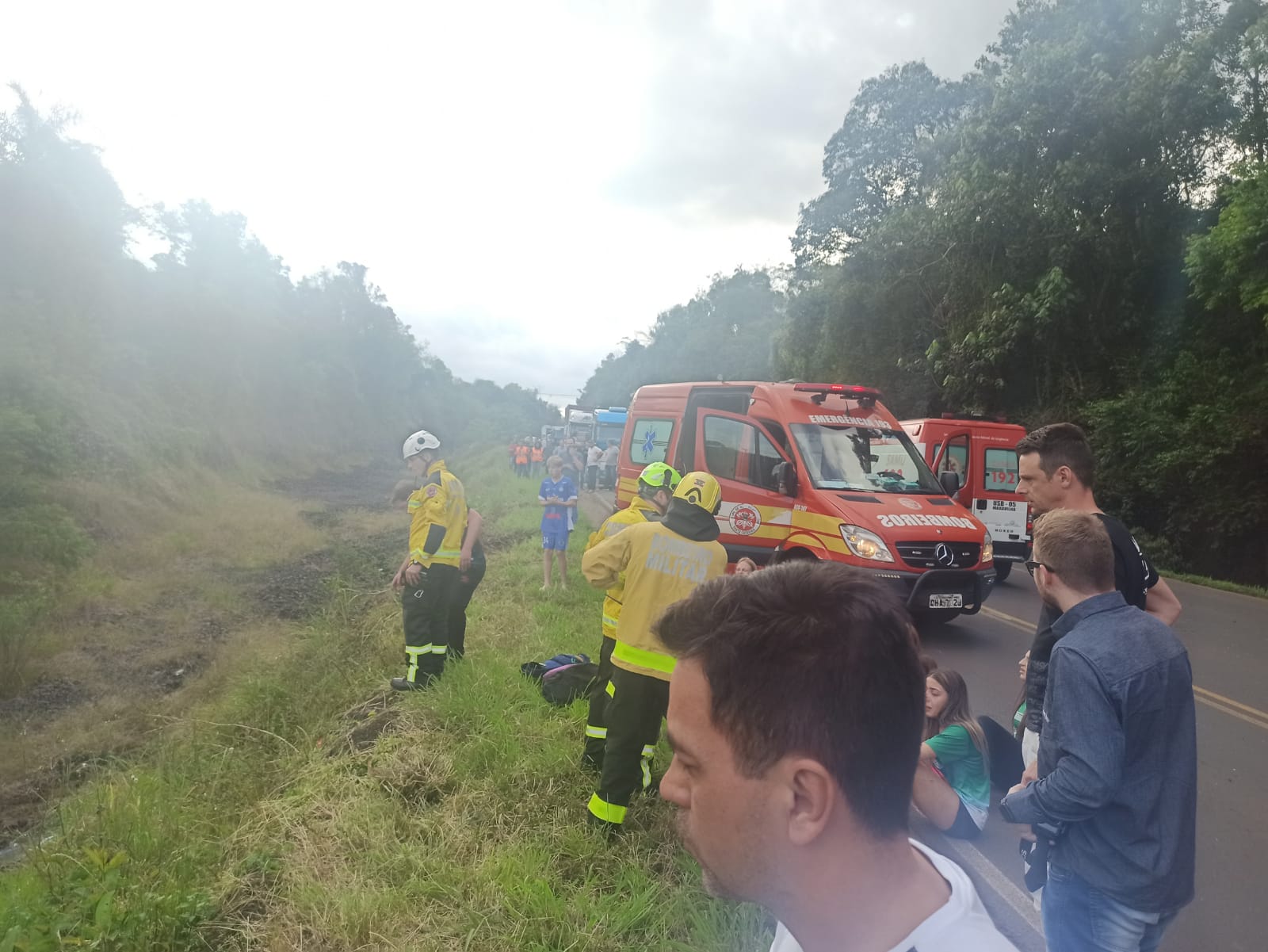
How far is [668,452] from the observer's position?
9445 millimetres

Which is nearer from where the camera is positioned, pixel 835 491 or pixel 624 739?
pixel 624 739

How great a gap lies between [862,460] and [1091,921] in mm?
6118

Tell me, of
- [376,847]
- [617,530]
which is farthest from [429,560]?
[376,847]

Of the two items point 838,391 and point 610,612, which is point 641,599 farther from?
point 838,391

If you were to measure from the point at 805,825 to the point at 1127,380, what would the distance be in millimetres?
18357

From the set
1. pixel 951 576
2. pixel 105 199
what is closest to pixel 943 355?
pixel 951 576

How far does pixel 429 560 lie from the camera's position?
5641 mm

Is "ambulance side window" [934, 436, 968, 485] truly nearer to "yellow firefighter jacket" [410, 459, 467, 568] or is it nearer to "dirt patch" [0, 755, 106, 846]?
"yellow firefighter jacket" [410, 459, 467, 568]

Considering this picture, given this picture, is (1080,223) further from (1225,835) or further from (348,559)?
(348,559)

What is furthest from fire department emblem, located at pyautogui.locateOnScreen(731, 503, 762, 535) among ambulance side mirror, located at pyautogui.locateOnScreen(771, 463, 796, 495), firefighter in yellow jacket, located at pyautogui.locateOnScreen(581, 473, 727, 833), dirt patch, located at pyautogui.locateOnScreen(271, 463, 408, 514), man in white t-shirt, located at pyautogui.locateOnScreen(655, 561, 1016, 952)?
dirt patch, located at pyautogui.locateOnScreen(271, 463, 408, 514)

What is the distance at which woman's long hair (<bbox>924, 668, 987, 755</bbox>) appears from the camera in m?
3.05

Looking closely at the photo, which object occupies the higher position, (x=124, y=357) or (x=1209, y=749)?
(x=124, y=357)

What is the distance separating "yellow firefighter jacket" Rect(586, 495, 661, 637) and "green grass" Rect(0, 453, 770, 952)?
0.82 meters

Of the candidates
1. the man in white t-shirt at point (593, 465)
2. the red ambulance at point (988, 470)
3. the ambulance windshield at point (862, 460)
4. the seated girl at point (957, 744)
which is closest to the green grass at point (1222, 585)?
the red ambulance at point (988, 470)
